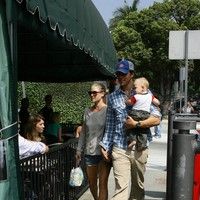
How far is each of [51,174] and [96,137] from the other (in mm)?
828

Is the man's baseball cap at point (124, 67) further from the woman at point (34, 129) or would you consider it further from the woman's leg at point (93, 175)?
the woman at point (34, 129)

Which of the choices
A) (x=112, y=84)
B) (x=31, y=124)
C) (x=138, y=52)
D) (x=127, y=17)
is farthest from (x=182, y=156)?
(x=127, y=17)

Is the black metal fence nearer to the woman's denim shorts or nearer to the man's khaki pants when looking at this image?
the woman's denim shorts

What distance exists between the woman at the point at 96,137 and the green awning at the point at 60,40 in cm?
65

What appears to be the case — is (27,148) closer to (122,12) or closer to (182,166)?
(182,166)

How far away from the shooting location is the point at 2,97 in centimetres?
409

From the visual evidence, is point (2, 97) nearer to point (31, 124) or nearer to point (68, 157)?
point (31, 124)

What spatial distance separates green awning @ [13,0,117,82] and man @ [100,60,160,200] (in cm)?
75

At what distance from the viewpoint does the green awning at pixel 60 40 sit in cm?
491

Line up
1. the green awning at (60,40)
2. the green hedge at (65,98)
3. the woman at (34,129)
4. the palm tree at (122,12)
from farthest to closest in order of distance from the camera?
the palm tree at (122,12) < the green hedge at (65,98) < the woman at (34,129) < the green awning at (60,40)

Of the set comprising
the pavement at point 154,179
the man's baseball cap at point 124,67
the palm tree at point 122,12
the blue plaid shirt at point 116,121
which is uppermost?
the palm tree at point 122,12

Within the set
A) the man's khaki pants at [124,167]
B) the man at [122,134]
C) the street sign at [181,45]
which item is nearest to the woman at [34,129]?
the man at [122,134]

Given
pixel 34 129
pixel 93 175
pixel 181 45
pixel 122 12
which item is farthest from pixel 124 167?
pixel 122 12

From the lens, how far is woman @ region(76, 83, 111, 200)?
6459 mm
